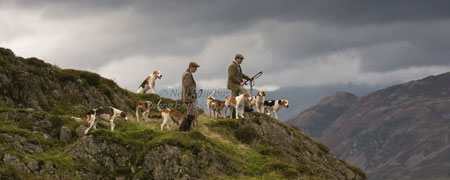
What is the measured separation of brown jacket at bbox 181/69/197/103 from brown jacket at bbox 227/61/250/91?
5719mm

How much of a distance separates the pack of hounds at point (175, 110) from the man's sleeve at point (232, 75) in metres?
1.03

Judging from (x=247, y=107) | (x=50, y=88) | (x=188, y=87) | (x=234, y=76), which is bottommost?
(x=247, y=107)

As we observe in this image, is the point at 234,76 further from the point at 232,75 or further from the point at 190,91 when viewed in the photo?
Answer: the point at 190,91

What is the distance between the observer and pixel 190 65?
24203mm

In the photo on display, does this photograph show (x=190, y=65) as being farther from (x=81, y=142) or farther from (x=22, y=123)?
(x=22, y=123)

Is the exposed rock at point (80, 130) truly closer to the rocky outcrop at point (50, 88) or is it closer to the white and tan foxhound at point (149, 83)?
the rocky outcrop at point (50, 88)

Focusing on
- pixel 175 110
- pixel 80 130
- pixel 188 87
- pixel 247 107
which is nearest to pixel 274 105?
pixel 247 107

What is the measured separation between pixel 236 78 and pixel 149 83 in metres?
11.3

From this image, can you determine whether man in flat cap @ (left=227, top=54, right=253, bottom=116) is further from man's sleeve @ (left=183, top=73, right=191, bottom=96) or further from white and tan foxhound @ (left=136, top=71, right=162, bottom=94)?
white and tan foxhound @ (left=136, top=71, right=162, bottom=94)

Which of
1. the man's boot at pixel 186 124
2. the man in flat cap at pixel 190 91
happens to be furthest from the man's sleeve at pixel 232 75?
the man's boot at pixel 186 124

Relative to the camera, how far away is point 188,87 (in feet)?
79.9

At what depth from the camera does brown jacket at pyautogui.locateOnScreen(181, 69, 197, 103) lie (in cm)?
2431

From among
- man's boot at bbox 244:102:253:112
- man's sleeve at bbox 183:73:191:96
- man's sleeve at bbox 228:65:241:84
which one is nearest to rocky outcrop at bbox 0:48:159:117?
man's sleeve at bbox 183:73:191:96

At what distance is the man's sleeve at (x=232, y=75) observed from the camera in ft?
98.0
